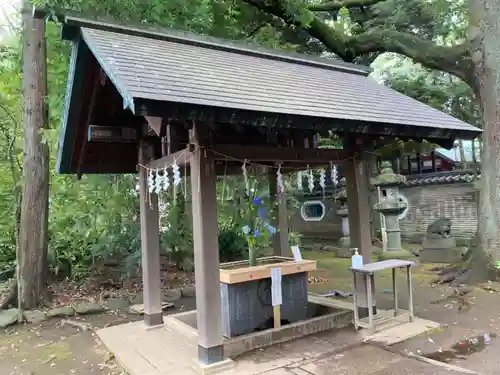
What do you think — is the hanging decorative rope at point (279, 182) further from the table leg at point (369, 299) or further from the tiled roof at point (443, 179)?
the tiled roof at point (443, 179)

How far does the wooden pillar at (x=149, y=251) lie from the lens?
589 centimetres

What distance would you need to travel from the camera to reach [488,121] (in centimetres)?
801

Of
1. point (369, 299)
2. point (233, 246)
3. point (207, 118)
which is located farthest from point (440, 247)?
point (207, 118)

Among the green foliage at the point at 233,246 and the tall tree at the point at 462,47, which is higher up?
the tall tree at the point at 462,47

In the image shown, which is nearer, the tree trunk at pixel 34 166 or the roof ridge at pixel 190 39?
the roof ridge at pixel 190 39

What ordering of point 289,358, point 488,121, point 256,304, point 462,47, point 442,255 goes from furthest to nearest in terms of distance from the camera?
1. point 442,255
2. point 462,47
3. point 488,121
4. point 256,304
5. point 289,358

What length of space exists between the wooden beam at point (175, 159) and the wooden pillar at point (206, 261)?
0.17 metres

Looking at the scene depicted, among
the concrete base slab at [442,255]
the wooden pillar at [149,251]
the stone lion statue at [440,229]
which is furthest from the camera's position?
the stone lion statue at [440,229]

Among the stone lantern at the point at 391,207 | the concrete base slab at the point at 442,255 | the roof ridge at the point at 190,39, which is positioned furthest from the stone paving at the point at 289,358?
the stone lantern at the point at 391,207

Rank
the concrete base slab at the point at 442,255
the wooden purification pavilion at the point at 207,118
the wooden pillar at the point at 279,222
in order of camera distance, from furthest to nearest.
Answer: the concrete base slab at the point at 442,255 → the wooden pillar at the point at 279,222 → the wooden purification pavilion at the point at 207,118

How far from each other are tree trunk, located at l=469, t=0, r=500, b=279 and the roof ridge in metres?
2.55

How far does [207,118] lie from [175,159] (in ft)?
4.02

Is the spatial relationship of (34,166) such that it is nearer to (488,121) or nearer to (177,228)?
(177,228)

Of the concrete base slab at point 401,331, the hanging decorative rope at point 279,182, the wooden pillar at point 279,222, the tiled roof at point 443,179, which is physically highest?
the tiled roof at point 443,179
